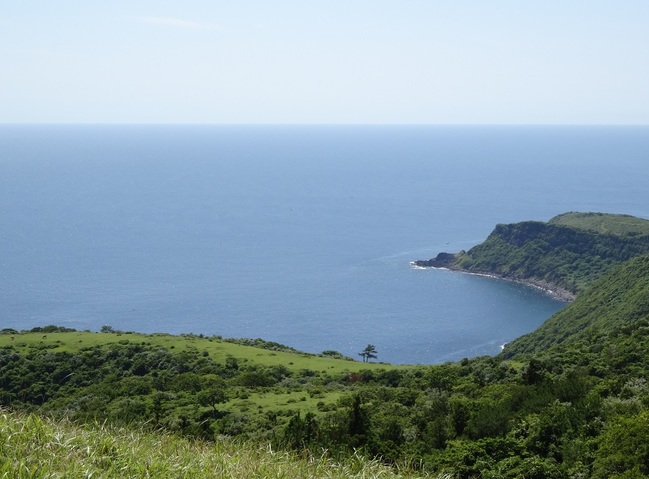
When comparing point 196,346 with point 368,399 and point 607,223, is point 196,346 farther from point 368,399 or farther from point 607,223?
point 607,223

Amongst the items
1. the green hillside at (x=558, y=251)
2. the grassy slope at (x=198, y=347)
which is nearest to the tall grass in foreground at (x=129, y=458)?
the grassy slope at (x=198, y=347)

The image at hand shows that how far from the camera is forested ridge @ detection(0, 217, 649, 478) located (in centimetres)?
2278

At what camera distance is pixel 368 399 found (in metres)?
41.3

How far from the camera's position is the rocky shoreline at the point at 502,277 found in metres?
141

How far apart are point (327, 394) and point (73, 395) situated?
18.3 meters

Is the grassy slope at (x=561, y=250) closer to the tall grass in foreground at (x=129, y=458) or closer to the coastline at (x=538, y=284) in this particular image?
the coastline at (x=538, y=284)

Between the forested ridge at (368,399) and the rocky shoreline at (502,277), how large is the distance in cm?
5858

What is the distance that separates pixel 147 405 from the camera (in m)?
41.0

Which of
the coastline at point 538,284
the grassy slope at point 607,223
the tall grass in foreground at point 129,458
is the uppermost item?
the tall grass in foreground at point 129,458

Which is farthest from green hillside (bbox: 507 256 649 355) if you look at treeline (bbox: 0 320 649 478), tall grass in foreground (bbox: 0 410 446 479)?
tall grass in foreground (bbox: 0 410 446 479)

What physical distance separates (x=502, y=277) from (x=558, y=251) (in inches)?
510

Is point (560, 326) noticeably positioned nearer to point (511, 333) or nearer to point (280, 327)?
point (511, 333)

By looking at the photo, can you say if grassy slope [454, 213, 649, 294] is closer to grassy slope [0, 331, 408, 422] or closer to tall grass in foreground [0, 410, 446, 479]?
grassy slope [0, 331, 408, 422]

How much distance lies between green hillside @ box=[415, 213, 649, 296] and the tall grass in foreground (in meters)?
136
